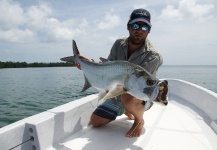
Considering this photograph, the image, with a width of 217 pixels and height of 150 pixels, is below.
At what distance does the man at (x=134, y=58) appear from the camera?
3840 mm

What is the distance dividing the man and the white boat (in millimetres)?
185

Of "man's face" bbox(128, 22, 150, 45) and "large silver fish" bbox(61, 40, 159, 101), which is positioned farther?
"man's face" bbox(128, 22, 150, 45)

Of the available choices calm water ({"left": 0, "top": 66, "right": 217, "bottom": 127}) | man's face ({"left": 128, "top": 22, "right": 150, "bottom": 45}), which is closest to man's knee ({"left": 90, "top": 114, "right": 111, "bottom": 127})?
man's face ({"left": 128, "top": 22, "right": 150, "bottom": 45})

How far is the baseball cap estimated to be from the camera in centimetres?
377

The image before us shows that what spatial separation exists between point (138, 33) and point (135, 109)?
1.15 metres

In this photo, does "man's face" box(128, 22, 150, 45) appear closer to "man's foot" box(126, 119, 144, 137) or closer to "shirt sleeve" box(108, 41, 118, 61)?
→ "shirt sleeve" box(108, 41, 118, 61)

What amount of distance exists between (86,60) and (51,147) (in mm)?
1323

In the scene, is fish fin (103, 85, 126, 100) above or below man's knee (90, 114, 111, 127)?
above

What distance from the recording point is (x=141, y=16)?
3.77 metres

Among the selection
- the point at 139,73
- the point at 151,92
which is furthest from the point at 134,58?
the point at 151,92

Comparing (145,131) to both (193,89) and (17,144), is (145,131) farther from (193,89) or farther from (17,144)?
(193,89)

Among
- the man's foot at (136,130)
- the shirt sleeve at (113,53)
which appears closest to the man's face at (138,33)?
the shirt sleeve at (113,53)

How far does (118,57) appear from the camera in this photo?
436 cm

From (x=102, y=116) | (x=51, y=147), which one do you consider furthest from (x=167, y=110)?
(x=51, y=147)
